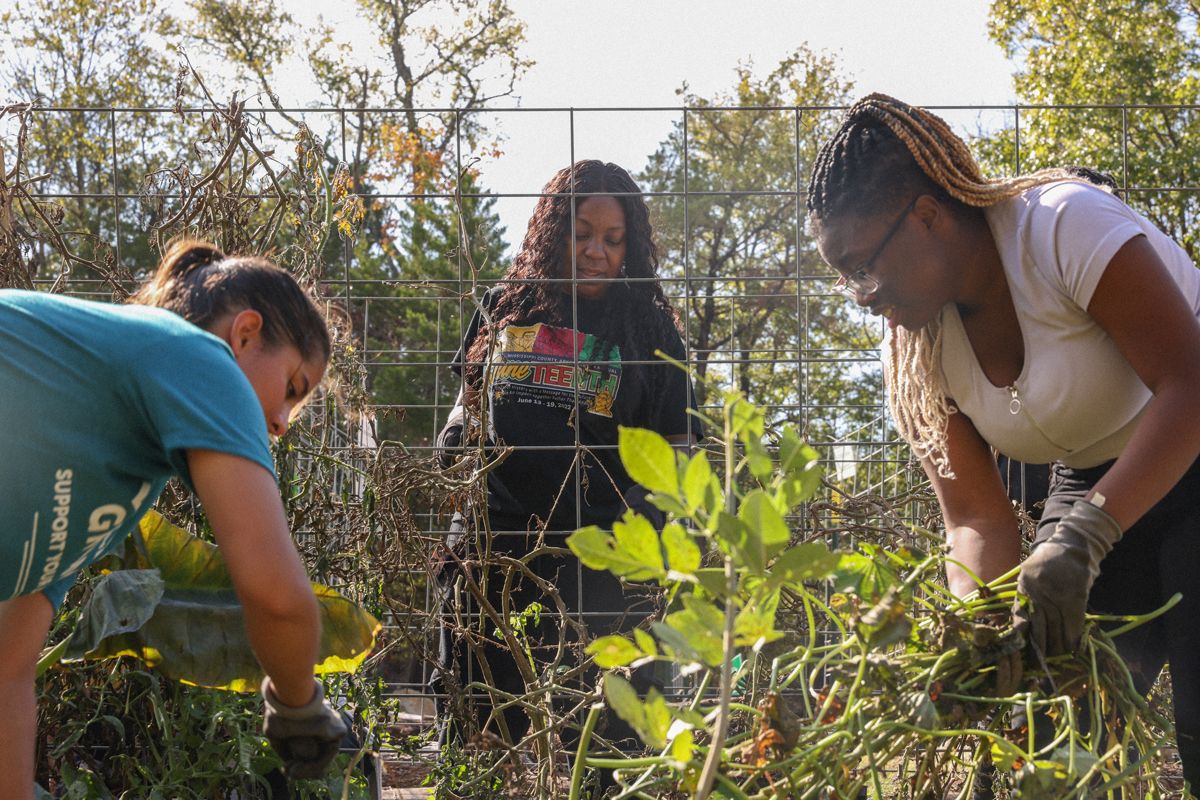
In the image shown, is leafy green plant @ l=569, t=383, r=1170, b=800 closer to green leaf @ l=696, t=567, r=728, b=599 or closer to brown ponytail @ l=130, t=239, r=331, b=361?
green leaf @ l=696, t=567, r=728, b=599

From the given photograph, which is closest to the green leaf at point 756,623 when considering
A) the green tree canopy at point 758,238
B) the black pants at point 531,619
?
the black pants at point 531,619

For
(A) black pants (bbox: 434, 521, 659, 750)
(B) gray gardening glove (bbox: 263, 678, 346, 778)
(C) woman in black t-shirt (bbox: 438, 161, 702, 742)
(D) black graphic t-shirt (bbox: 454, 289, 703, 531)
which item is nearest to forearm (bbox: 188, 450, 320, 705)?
(B) gray gardening glove (bbox: 263, 678, 346, 778)

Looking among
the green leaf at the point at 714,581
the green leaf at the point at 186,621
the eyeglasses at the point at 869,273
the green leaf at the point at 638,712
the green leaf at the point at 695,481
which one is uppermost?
the eyeglasses at the point at 869,273

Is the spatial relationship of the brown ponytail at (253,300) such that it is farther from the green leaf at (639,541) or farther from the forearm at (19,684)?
the green leaf at (639,541)

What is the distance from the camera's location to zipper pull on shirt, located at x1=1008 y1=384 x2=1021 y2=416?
1916 millimetres

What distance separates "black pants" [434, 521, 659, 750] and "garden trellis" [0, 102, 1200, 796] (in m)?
0.10

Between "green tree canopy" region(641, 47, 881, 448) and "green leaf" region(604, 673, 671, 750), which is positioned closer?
"green leaf" region(604, 673, 671, 750)

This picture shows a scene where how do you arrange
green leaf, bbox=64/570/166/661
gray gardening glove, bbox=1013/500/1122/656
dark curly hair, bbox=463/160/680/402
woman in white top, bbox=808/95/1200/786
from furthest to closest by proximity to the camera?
dark curly hair, bbox=463/160/680/402 < green leaf, bbox=64/570/166/661 < woman in white top, bbox=808/95/1200/786 < gray gardening glove, bbox=1013/500/1122/656

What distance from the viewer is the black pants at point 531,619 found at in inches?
116

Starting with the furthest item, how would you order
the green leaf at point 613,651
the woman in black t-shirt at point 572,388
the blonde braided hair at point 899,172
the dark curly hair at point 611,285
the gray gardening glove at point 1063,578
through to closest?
the dark curly hair at point 611,285
the woman in black t-shirt at point 572,388
the blonde braided hair at point 899,172
the gray gardening glove at point 1063,578
the green leaf at point 613,651

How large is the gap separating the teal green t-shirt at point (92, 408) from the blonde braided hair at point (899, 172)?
3.16 feet

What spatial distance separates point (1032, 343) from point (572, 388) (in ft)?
4.97

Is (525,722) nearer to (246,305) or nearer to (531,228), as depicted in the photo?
(531,228)

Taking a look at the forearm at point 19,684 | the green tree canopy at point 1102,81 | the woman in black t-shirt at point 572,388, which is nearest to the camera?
the forearm at point 19,684
